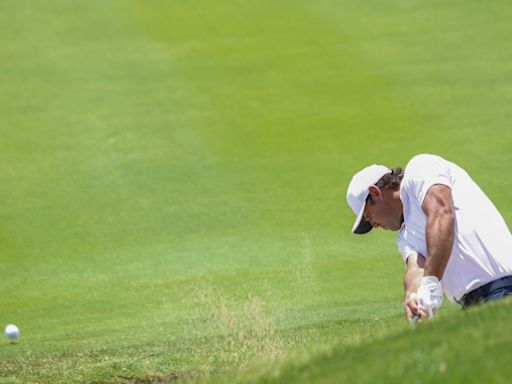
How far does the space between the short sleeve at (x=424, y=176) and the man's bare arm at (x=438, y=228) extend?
→ 0.15 ft

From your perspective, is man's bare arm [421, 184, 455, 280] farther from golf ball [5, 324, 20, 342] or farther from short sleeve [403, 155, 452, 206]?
golf ball [5, 324, 20, 342]

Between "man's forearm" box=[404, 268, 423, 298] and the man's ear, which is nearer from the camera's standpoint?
"man's forearm" box=[404, 268, 423, 298]

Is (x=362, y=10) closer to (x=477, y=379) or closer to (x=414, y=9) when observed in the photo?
(x=414, y=9)

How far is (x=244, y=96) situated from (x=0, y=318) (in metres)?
6.50

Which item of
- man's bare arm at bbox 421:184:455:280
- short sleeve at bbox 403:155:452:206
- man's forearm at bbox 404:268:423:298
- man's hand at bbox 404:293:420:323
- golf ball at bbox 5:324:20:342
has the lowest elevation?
golf ball at bbox 5:324:20:342

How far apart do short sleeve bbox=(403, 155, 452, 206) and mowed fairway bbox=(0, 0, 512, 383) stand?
245 cm

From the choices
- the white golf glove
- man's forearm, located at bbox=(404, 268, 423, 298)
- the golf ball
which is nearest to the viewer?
the white golf glove

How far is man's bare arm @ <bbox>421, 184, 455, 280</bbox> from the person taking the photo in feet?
22.5

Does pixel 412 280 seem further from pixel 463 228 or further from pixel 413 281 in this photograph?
pixel 463 228

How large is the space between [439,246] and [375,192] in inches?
28.0

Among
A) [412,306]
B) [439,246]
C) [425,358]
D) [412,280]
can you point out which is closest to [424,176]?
[439,246]

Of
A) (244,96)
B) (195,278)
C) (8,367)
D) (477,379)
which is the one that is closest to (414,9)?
(244,96)

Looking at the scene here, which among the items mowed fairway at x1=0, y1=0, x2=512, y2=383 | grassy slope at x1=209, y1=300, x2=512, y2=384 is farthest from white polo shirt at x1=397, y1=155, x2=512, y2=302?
mowed fairway at x1=0, y1=0, x2=512, y2=383

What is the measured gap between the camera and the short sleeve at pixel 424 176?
23.1ft
